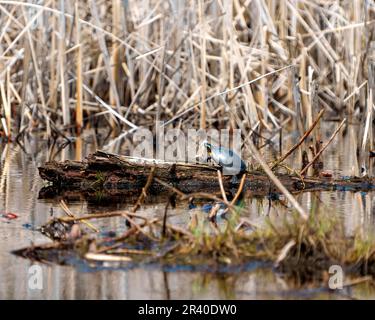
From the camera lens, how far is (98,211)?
244 inches

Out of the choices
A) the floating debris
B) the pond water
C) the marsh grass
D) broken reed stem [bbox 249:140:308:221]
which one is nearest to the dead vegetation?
the marsh grass

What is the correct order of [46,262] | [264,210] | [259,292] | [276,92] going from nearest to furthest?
[259,292] → [46,262] → [264,210] → [276,92]

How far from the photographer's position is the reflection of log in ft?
22.5

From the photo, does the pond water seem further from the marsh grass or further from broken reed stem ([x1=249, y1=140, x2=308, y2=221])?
the marsh grass

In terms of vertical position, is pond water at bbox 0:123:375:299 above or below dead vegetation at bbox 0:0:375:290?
below

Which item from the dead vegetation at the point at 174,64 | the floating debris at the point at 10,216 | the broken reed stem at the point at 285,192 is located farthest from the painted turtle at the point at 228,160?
the dead vegetation at the point at 174,64

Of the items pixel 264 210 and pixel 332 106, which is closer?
pixel 264 210

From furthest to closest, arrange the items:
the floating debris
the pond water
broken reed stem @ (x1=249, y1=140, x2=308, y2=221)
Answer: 1. the floating debris
2. broken reed stem @ (x1=249, y1=140, x2=308, y2=221)
3. the pond water

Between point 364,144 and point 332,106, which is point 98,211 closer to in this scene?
point 364,144

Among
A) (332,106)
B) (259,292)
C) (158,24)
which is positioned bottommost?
(259,292)

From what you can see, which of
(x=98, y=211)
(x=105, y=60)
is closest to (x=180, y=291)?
(x=98, y=211)

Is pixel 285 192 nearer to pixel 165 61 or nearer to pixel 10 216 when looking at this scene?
pixel 10 216

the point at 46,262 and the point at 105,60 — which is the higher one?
the point at 105,60

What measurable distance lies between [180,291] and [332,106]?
354 inches
